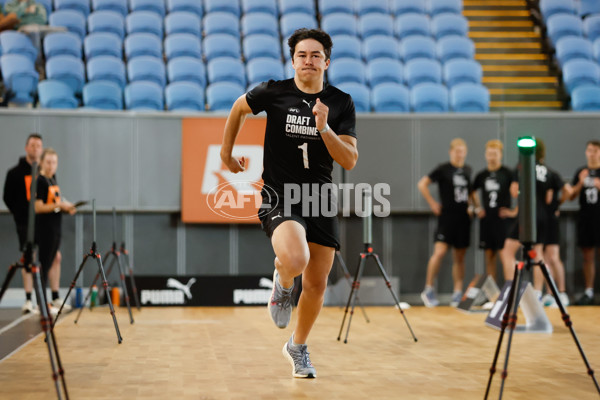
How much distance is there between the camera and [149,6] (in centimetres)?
1354

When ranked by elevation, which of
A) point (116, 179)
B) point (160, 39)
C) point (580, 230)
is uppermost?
point (160, 39)

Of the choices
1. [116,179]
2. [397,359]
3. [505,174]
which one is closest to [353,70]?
[505,174]

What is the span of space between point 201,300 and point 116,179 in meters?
2.08

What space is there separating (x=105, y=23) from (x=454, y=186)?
21.7ft

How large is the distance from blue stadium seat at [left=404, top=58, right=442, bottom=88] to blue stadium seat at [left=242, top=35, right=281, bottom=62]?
7.07 ft

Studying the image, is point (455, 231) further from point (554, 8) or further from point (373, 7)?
point (554, 8)

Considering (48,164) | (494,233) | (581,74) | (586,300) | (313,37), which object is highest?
(581,74)

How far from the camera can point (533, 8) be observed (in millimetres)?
14703

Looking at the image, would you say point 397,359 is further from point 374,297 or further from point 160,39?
point 160,39

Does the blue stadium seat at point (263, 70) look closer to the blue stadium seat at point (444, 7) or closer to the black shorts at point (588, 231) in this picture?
the blue stadium seat at point (444, 7)

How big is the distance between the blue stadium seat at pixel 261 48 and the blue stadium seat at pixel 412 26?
231cm

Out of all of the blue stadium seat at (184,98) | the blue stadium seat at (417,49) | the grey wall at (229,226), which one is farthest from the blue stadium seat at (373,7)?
the blue stadium seat at (184,98)

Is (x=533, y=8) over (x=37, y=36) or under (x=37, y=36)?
over

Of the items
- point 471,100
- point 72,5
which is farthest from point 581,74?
point 72,5
